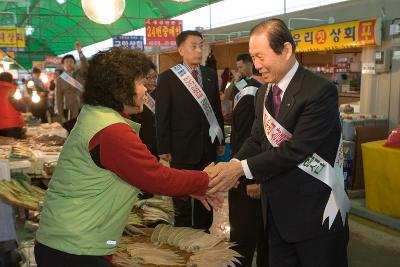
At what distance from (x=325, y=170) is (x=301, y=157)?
0.14 metres

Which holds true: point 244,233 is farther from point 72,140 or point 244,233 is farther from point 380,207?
point 380,207

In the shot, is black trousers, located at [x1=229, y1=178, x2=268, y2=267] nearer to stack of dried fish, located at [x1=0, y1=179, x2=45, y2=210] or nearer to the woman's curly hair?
stack of dried fish, located at [x1=0, y1=179, x2=45, y2=210]

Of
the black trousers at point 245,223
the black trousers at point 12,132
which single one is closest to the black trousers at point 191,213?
the black trousers at point 245,223

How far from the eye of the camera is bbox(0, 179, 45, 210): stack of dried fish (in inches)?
126

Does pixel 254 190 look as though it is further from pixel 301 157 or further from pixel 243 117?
pixel 301 157

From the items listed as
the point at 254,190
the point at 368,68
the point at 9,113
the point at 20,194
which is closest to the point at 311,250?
the point at 254,190

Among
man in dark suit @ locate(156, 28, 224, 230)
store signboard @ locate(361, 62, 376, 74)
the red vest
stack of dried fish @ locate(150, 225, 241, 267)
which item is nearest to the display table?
store signboard @ locate(361, 62, 376, 74)

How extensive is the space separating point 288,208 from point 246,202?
1.49m

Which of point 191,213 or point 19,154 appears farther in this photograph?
point 191,213

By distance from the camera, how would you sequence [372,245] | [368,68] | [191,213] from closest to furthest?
[191,213] < [372,245] < [368,68]

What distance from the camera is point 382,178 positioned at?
230 inches

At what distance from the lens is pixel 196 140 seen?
4508 mm

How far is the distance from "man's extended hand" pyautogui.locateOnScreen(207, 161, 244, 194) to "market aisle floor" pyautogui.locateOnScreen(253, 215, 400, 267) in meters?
2.13

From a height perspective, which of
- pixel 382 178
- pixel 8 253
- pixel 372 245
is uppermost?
pixel 382 178
